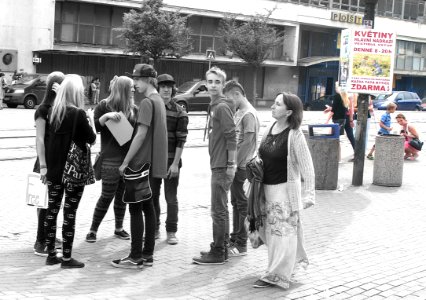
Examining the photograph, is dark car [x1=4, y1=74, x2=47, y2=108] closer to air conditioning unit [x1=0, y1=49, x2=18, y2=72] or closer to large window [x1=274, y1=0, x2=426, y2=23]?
air conditioning unit [x1=0, y1=49, x2=18, y2=72]

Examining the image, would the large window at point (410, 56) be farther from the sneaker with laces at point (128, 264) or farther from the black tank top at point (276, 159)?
the sneaker with laces at point (128, 264)

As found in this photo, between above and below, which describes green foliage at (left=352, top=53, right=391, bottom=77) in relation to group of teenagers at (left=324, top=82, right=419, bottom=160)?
above

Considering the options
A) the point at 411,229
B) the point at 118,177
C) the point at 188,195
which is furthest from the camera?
the point at 188,195

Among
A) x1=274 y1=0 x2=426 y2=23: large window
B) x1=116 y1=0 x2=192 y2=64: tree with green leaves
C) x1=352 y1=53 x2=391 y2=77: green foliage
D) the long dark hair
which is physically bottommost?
the long dark hair

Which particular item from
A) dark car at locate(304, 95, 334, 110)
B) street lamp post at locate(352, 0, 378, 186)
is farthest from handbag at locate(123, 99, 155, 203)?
dark car at locate(304, 95, 334, 110)

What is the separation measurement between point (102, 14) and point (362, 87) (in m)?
30.0

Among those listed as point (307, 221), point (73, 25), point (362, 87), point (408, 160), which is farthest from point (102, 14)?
point (307, 221)

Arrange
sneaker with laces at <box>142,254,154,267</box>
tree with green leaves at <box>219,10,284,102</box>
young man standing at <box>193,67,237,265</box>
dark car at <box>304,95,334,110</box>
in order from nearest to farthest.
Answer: sneaker with laces at <box>142,254,154,267</box>, young man standing at <box>193,67,237,265</box>, tree with green leaves at <box>219,10,284,102</box>, dark car at <box>304,95,334,110</box>

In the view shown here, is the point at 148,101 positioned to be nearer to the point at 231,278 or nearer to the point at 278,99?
the point at 278,99

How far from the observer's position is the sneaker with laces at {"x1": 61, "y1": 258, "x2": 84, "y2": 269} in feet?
Result: 20.9

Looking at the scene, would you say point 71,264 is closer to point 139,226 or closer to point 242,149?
point 139,226

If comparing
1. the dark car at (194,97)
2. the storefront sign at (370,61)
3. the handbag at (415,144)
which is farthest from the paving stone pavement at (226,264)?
the dark car at (194,97)

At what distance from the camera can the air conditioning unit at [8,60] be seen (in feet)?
121

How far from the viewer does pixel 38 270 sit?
6266 millimetres
